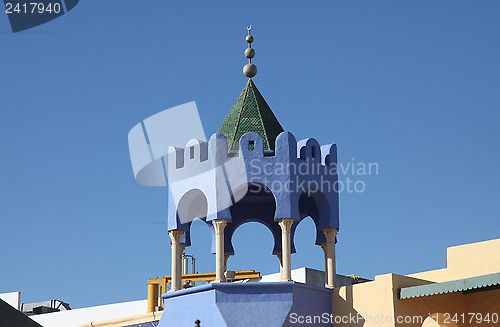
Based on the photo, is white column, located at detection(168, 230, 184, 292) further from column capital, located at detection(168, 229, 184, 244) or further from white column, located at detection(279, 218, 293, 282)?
white column, located at detection(279, 218, 293, 282)

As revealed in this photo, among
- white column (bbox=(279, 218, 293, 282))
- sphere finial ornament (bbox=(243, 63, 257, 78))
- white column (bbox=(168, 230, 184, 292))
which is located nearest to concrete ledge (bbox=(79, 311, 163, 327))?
white column (bbox=(168, 230, 184, 292))

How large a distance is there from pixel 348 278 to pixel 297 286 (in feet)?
59.0

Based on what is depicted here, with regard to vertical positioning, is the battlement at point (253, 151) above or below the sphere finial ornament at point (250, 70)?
below

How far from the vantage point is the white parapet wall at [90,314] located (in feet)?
142

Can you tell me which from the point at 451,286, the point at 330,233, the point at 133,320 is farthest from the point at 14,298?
the point at 451,286

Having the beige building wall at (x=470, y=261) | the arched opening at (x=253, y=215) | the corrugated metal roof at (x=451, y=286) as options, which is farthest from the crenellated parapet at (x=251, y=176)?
the beige building wall at (x=470, y=261)

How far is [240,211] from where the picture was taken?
25562mm

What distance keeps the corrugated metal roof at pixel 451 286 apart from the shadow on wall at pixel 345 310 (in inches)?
53.0

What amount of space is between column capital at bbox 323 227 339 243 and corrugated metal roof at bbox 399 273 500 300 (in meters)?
3.03

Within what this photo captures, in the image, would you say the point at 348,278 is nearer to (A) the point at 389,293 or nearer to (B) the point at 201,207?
(B) the point at 201,207

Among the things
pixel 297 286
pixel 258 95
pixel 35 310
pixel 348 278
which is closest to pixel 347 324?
pixel 297 286

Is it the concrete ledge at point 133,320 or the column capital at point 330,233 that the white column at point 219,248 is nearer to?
the column capital at point 330,233

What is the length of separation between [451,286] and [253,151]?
611cm

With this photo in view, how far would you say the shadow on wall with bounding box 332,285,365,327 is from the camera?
839 inches
